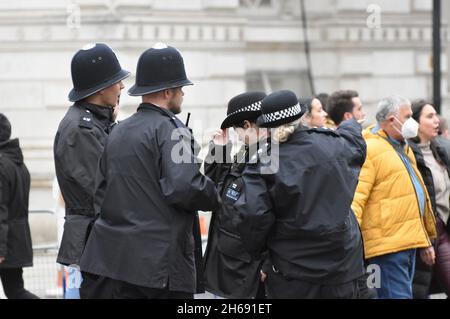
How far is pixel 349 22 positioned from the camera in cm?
1681

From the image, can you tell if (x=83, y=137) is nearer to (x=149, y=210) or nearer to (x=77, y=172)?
(x=77, y=172)

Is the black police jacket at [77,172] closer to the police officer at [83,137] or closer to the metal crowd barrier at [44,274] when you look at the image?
the police officer at [83,137]

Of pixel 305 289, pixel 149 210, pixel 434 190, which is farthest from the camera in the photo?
pixel 434 190

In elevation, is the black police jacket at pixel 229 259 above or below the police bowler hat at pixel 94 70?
below

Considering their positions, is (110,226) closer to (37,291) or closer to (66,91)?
(37,291)

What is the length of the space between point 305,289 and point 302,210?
459mm

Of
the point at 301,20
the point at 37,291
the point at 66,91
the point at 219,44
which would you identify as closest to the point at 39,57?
the point at 66,91

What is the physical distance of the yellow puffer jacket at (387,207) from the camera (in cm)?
754

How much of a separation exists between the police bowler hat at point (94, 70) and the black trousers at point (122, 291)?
1.33 meters

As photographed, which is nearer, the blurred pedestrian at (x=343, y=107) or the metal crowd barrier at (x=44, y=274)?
the blurred pedestrian at (x=343, y=107)

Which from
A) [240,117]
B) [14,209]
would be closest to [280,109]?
[240,117]

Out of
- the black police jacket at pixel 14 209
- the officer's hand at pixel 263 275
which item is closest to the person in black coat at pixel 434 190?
the officer's hand at pixel 263 275

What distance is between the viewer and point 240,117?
22.7 feet
